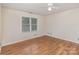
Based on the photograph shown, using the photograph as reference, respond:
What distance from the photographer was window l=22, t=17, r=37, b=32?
1.88 meters

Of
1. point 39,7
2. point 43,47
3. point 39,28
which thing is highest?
point 39,7

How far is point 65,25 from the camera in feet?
6.15

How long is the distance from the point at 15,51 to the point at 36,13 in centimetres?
72

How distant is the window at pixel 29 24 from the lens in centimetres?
188

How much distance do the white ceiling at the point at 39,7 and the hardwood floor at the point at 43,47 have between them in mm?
448

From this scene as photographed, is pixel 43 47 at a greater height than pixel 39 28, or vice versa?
pixel 39 28

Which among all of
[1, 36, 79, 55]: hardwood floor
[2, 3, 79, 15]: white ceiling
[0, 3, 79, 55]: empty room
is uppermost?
[2, 3, 79, 15]: white ceiling

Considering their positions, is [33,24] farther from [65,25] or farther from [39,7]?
[65,25]

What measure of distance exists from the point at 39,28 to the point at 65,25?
0.44 m

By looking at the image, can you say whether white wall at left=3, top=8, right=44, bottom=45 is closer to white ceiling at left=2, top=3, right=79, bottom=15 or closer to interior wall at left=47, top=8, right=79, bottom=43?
white ceiling at left=2, top=3, right=79, bottom=15

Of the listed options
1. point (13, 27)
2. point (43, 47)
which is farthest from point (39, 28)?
point (13, 27)

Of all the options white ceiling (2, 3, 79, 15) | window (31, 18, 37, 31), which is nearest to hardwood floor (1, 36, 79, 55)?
window (31, 18, 37, 31)

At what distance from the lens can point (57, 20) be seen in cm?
191

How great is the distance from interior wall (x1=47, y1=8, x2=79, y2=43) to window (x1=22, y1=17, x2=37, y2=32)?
0.24m
